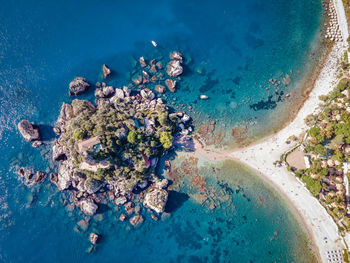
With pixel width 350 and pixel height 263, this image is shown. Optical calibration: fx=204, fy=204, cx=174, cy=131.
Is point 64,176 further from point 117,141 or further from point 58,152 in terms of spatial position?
point 117,141

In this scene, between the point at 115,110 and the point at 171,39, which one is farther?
the point at 171,39

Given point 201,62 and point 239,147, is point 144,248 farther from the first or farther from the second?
point 201,62

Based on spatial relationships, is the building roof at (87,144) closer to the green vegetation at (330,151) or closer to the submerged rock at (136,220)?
the submerged rock at (136,220)

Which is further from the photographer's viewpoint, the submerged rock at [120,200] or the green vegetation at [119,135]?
the submerged rock at [120,200]

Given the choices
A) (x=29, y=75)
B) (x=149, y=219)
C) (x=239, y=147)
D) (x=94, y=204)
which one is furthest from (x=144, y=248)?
(x=29, y=75)

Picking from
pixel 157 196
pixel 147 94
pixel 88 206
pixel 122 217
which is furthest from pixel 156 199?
pixel 147 94

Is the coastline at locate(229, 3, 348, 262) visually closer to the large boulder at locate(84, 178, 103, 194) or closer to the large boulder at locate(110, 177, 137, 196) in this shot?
the large boulder at locate(110, 177, 137, 196)

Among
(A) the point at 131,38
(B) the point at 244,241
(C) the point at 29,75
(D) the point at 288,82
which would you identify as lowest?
(B) the point at 244,241

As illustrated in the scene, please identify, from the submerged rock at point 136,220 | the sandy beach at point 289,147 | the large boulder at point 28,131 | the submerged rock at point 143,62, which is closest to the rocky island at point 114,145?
the submerged rock at point 136,220
